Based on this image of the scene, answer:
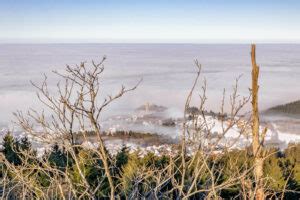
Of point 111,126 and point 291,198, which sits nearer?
point 291,198

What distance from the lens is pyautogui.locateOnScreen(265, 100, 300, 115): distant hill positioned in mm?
114312

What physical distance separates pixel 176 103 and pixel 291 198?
111588 millimetres

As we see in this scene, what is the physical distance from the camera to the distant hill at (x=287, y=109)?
4500 inches

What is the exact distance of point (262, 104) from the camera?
12850cm

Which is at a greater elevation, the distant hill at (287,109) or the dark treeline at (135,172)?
the dark treeline at (135,172)

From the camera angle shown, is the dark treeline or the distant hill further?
the distant hill

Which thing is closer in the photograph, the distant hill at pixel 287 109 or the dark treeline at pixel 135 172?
the dark treeline at pixel 135 172

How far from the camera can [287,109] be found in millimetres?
120938

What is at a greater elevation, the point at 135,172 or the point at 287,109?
the point at 135,172

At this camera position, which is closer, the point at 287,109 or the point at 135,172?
the point at 135,172

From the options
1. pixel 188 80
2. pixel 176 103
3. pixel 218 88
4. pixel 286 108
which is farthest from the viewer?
pixel 188 80

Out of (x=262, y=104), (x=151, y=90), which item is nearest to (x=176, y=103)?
(x=262, y=104)

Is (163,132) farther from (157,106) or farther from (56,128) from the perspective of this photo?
(56,128)

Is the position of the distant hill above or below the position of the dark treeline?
below
